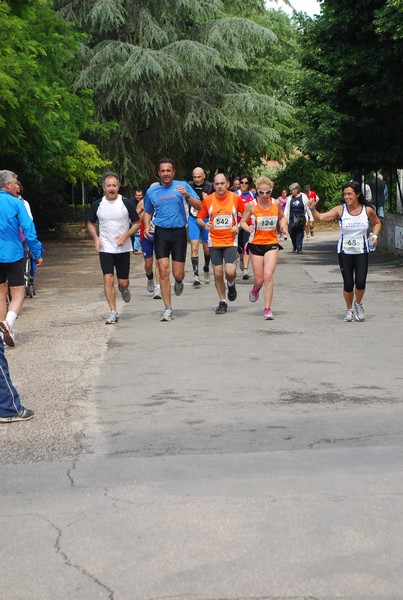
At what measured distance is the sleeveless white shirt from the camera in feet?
45.6

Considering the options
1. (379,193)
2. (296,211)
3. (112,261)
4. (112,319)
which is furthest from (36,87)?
(379,193)

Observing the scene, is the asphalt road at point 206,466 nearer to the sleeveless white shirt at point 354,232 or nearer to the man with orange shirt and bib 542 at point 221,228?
the sleeveless white shirt at point 354,232

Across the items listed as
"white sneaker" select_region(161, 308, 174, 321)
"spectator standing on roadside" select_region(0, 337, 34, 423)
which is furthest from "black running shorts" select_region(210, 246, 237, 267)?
"spectator standing on roadside" select_region(0, 337, 34, 423)

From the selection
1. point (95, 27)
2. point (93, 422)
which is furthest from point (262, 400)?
point (95, 27)

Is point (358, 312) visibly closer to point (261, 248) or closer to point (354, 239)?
point (354, 239)

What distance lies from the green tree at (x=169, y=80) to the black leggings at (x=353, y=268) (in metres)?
24.6

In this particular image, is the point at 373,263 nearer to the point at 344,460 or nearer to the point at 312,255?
the point at 312,255

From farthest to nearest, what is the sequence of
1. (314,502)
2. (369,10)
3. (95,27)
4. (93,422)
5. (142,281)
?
(95,27)
(369,10)
(142,281)
(93,422)
(314,502)

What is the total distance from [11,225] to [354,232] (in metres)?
4.50

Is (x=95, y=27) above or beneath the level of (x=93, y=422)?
above

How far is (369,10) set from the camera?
2472cm

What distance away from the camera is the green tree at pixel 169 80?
3822cm

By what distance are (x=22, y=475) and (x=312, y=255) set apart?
2319 cm

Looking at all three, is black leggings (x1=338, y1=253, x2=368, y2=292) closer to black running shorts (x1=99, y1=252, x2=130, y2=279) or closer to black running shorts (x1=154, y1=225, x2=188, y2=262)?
black running shorts (x1=154, y1=225, x2=188, y2=262)
